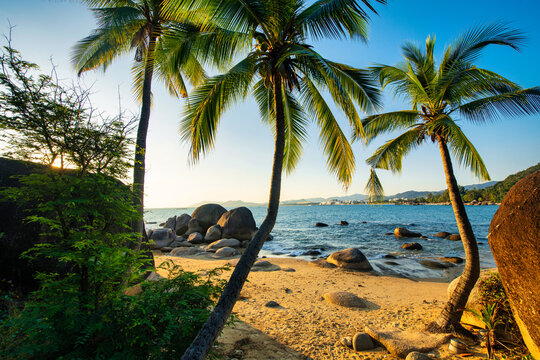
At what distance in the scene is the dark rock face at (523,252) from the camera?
2.76 metres

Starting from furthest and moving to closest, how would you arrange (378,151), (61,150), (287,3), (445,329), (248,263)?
1. (378,151)
2. (445,329)
3. (287,3)
4. (248,263)
5. (61,150)

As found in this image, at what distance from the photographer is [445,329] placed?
4742 mm

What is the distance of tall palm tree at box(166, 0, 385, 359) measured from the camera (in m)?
4.37

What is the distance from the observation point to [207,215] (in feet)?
76.3

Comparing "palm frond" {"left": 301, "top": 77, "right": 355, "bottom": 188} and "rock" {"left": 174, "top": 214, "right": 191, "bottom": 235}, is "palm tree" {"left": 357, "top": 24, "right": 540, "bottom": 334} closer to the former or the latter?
"palm frond" {"left": 301, "top": 77, "right": 355, "bottom": 188}

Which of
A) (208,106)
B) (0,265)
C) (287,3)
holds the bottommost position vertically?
(0,265)

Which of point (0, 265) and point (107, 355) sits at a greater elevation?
point (0, 265)

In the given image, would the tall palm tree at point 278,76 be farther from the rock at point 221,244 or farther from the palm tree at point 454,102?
the rock at point 221,244

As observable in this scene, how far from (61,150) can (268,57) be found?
403cm

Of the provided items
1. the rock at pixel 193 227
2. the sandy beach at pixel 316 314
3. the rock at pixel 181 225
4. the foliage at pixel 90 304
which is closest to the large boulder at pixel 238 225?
the rock at pixel 193 227

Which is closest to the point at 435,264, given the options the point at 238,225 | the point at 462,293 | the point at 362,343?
the point at 462,293

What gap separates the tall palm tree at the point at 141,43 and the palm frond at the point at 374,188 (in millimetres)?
6123

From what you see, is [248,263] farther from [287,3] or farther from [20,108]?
[287,3]

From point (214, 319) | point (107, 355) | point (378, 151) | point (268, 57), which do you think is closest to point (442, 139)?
point (378, 151)
